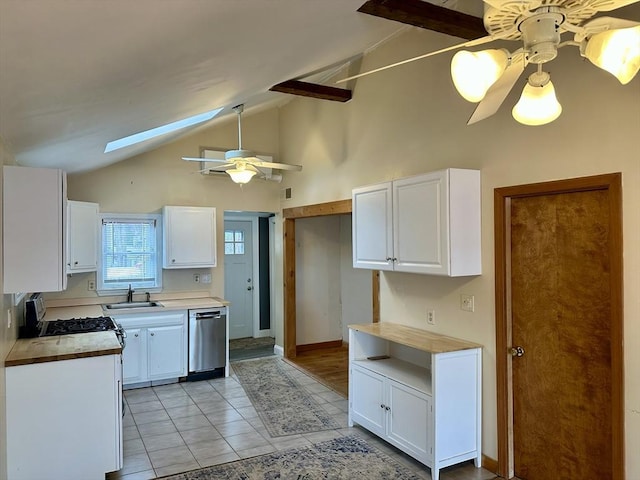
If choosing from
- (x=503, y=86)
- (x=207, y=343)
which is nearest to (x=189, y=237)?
(x=207, y=343)

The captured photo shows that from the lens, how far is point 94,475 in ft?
9.88

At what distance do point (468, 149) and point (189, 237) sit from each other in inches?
143

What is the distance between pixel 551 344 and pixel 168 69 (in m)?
2.77

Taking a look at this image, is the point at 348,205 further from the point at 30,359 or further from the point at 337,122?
the point at 30,359

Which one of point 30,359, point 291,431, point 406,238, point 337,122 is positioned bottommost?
point 291,431

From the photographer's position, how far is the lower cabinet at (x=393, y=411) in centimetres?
319

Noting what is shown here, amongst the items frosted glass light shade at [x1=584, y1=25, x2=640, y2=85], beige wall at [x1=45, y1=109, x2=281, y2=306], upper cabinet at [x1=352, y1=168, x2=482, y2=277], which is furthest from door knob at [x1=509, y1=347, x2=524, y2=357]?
beige wall at [x1=45, y1=109, x2=281, y2=306]

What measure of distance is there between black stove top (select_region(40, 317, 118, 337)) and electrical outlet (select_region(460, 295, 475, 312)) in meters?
2.96

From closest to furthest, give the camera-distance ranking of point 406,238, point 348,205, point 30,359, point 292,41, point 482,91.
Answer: point 482,91 < point 292,41 < point 30,359 < point 406,238 < point 348,205

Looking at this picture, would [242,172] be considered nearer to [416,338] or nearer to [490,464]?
[416,338]

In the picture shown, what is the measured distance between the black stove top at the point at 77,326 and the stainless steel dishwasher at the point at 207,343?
122 cm

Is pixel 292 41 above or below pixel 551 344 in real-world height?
above

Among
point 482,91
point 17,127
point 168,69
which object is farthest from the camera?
point 17,127

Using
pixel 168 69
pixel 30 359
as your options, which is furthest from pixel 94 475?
pixel 168 69
